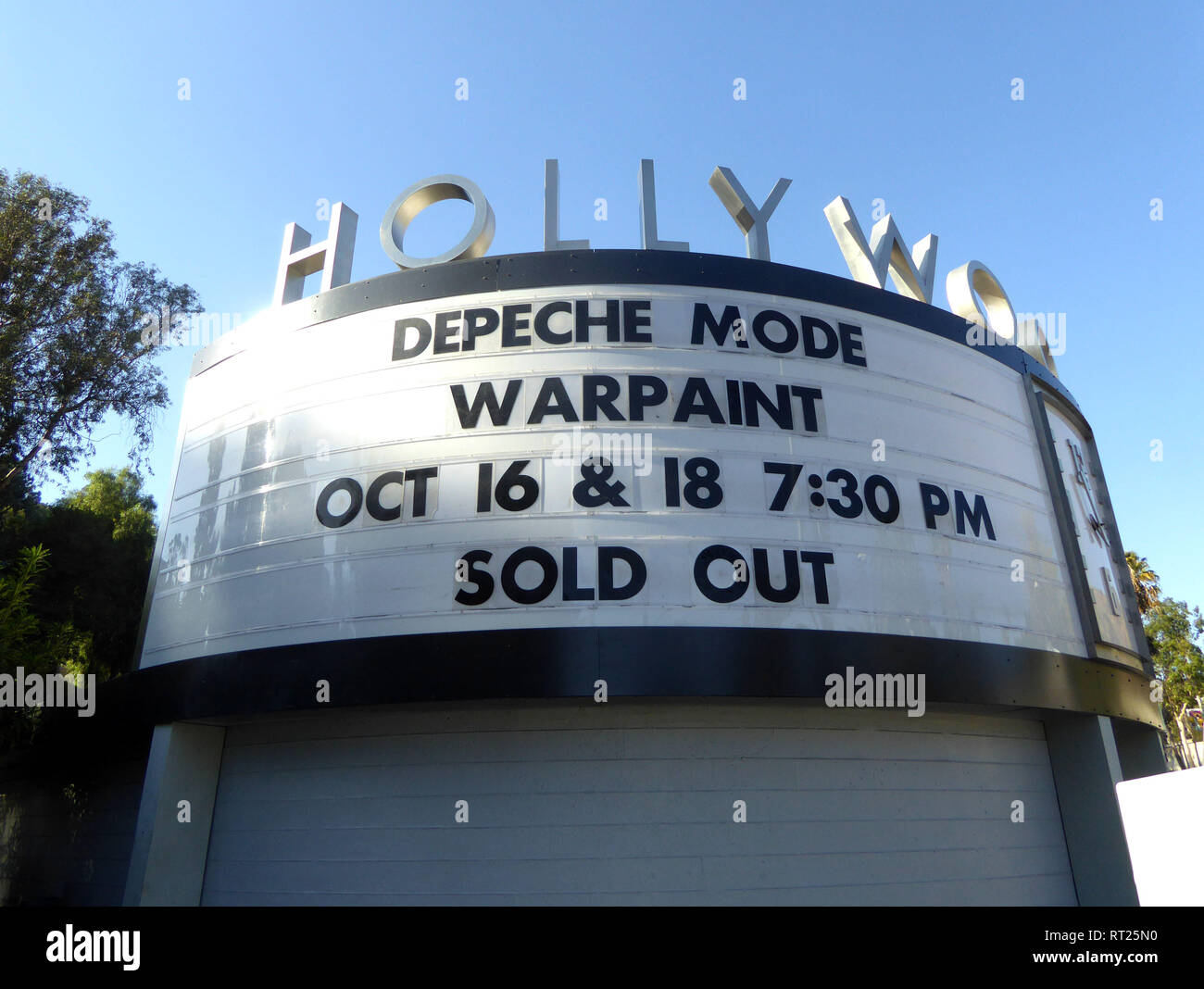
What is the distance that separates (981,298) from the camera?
47.0ft

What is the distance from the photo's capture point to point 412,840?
8609 millimetres

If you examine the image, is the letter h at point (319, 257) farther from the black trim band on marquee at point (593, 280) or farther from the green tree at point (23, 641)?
the green tree at point (23, 641)

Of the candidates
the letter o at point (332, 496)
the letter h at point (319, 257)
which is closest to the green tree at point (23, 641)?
the letter o at point (332, 496)

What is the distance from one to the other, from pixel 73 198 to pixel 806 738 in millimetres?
18976

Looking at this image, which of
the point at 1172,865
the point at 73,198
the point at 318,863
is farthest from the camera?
the point at 73,198

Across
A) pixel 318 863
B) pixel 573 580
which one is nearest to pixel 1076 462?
pixel 573 580

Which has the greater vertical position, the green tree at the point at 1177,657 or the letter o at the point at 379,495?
the green tree at the point at 1177,657

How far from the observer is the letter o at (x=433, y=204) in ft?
35.3

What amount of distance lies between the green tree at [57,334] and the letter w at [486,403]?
35.4 ft

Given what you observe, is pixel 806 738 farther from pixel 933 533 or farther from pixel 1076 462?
pixel 1076 462

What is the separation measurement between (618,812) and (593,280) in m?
6.28

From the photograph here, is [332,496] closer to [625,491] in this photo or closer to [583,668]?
[625,491]

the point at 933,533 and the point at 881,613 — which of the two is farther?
the point at 933,533

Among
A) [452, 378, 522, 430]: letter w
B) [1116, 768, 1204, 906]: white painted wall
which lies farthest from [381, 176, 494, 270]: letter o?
[1116, 768, 1204, 906]: white painted wall
